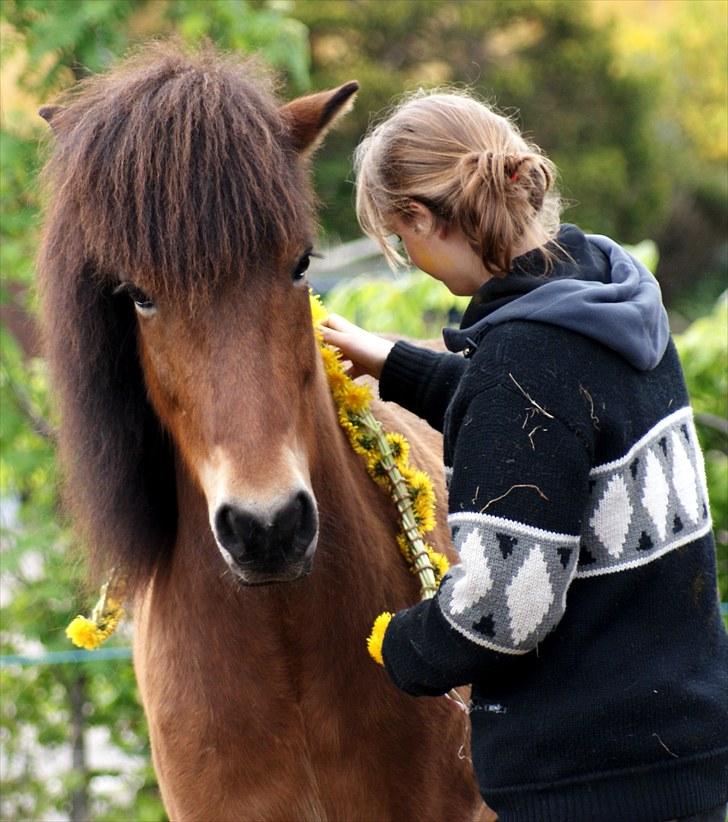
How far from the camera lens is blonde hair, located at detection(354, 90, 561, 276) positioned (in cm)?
225

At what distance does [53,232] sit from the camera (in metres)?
2.55

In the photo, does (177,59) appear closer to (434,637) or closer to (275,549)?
(275,549)

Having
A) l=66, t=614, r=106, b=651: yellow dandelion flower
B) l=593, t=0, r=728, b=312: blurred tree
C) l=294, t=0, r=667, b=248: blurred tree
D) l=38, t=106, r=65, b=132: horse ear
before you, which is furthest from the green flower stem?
l=593, t=0, r=728, b=312: blurred tree

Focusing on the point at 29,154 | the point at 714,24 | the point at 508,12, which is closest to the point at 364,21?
the point at 508,12

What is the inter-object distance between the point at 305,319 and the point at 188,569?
2.16ft

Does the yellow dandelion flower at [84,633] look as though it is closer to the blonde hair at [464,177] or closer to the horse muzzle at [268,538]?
the horse muzzle at [268,538]

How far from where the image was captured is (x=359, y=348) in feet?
9.54

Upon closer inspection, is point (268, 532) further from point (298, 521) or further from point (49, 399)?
point (49, 399)

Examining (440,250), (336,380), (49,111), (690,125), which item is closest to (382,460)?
(336,380)

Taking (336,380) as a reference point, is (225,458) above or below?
above

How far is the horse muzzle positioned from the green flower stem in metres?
0.62

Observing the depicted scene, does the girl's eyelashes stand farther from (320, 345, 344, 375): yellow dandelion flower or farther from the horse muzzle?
(320, 345, 344, 375): yellow dandelion flower

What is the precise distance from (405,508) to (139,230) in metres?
0.97

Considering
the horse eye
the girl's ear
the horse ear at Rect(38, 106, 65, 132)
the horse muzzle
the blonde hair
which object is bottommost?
the horse muzzle
